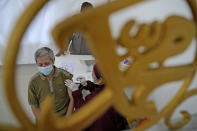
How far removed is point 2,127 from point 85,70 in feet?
4.51

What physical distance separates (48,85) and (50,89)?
0.03 m

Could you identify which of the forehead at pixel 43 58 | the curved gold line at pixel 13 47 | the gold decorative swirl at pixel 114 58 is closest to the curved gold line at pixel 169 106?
the gold decorative swirl at pixel 114 58

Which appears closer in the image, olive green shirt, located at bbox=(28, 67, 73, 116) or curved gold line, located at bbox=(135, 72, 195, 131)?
curved gold line, located at bbox=(135, 72, 195, 131)

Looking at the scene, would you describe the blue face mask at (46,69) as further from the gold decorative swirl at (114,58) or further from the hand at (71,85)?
the gold decorative swirl at (114,58)

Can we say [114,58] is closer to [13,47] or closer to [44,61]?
[13,47]

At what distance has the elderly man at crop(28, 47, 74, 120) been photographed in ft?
3.51

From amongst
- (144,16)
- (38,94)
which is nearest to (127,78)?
(38,94)

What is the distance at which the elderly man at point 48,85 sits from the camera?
3.51 feet

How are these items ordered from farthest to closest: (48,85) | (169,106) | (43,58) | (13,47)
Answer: (48,85), (43,58), (169,106), (13,47)

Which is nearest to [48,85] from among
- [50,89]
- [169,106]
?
[50,89]

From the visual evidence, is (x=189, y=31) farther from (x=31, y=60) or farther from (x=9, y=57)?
(x=31, y=60)

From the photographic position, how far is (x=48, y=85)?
1.17m

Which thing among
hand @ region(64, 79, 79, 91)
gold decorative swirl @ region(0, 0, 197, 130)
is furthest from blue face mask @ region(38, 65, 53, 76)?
gold decorative swirl @ region(0, 0, 197, 130)

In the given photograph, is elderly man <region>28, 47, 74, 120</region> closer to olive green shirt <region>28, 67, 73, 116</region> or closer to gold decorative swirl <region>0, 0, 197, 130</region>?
olive green shirt <region>28, 67, 73, 116</region>
